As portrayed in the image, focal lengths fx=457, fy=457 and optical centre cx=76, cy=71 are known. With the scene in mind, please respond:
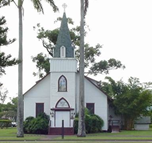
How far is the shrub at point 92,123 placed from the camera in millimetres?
44469

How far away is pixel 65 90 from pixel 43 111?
13.1 ft

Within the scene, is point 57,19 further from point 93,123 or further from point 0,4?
point 0,4

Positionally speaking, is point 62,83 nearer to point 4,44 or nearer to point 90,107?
point 90,107

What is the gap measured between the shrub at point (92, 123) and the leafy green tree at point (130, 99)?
4.09m

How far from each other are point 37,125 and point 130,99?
11271 mm

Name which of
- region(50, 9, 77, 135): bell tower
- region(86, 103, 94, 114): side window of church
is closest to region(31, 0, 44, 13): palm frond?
region(50, 9, 77, 135): bell tower

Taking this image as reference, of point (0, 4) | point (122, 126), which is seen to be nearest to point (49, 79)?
point (122, 126)

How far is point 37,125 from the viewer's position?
44.7 m

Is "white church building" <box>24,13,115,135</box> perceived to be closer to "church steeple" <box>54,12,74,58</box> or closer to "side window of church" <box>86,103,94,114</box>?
"church steeple" <box>54,12,74,58</box>

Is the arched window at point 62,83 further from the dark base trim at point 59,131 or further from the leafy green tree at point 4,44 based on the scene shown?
the leafy green tree at point 4,44

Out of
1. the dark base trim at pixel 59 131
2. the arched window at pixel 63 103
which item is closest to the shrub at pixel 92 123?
the dark base trim at pixel 59 131

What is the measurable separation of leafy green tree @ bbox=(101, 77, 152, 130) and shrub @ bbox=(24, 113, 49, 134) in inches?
350

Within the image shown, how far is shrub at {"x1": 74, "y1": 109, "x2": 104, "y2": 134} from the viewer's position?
4447 centimetres

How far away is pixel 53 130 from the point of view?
4516 centimetres
